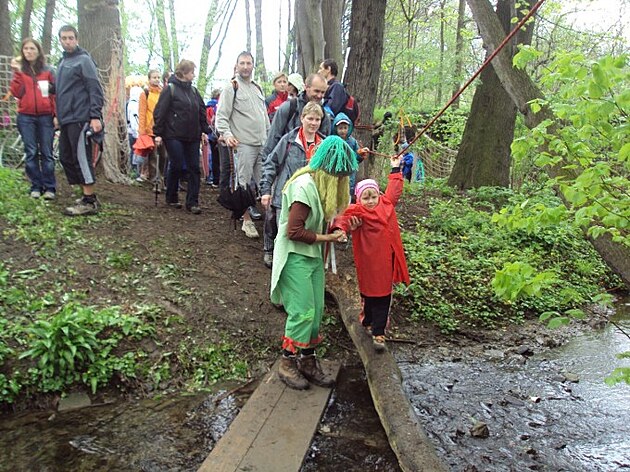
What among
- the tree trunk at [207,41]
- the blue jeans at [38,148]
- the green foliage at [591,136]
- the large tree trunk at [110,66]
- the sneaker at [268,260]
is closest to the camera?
the green foliage at [591,136]

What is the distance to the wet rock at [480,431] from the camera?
3924 mm

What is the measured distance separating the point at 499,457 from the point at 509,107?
28.7 feet

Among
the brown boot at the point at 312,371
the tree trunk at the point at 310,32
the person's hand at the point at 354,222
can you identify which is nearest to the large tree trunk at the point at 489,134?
the tree trunk at the point at 310,32

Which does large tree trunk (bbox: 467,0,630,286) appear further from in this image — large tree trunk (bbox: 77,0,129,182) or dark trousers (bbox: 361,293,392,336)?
large tree trunk (bbox: 77,0,129,182)

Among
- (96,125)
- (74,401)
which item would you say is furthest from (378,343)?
(96,125)

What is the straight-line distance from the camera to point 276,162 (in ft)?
17.3

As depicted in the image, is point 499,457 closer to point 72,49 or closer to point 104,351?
point 104,351

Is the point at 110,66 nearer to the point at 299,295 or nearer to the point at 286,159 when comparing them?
the point at 286,159

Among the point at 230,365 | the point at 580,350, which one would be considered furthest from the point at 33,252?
the point at 580,350

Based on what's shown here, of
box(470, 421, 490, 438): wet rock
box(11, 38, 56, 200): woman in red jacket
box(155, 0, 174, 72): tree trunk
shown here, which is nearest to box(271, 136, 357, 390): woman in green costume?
box(470, 421, 490, 438): wet rock

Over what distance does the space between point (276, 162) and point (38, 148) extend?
357 centimetres

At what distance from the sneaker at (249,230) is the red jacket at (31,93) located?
2885mm

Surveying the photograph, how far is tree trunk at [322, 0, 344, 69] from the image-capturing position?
8.81 meters

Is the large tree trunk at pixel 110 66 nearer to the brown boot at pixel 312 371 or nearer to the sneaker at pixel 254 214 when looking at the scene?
the sneaker at pixel 254 214
